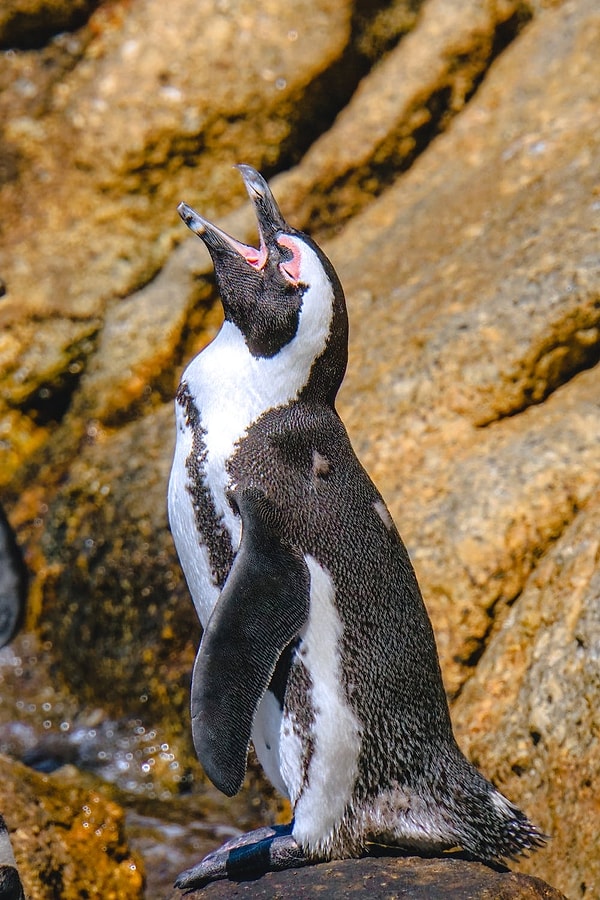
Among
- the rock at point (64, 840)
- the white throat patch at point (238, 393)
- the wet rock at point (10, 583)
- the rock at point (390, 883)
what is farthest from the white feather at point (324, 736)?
the wet rock at point (10, 583)

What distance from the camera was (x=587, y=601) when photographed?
10.6 ft

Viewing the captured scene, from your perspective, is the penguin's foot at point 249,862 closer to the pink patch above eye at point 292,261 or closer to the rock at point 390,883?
the rock at point 390,883

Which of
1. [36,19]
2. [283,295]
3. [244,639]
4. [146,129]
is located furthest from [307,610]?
[36,19]

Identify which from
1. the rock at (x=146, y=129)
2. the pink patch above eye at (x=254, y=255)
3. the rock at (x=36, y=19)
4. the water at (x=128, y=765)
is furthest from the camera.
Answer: the rock at (x=36, y=19)

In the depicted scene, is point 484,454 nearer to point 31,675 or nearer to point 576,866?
point 576,866

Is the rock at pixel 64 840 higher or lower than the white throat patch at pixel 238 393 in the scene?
lower

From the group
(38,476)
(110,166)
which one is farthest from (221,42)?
(38,476)

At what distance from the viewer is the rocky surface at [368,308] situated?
12.1 feet

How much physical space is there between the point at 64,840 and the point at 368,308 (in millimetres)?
2549

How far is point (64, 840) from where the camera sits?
3.18m

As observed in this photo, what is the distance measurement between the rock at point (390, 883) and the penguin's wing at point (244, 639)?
0.25 meters

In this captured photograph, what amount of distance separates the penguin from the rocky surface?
1.66 feet

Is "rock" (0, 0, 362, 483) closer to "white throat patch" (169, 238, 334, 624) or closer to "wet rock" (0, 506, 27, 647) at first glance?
"wet rock" (0, 506, 27, 647)

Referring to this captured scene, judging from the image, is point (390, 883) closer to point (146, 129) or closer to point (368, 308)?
point (368, 308)
